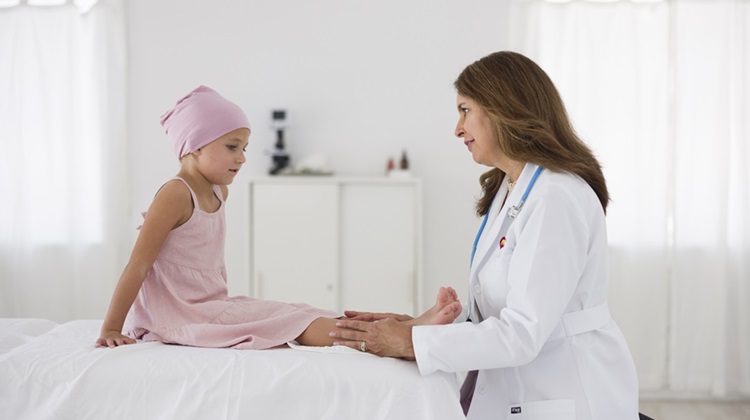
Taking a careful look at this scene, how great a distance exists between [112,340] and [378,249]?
214 cm

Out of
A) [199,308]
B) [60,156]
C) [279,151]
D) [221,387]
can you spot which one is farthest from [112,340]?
[60,156]

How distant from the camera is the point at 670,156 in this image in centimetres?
411

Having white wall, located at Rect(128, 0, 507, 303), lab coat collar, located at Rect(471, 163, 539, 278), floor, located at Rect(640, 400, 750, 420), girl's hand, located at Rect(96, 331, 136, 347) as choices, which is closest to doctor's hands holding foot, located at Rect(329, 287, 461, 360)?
lab coat collar, located at Rect(471, 163, 539, 278)

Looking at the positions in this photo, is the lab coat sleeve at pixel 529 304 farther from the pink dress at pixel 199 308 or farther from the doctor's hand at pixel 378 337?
the pink dress at pixel 199 308

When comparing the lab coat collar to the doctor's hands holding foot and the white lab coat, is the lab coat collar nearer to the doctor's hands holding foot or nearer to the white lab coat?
the white lab coat

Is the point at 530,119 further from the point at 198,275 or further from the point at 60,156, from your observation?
the point at 60,156

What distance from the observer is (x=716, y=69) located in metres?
4.05

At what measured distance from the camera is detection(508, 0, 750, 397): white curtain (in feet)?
13.2

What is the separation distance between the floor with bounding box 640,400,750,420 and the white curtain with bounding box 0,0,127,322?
2.94 meters

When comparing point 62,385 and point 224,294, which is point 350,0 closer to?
point 224,294

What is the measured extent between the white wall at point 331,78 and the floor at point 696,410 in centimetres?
114

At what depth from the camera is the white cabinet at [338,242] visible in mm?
3844

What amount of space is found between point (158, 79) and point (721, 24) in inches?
120

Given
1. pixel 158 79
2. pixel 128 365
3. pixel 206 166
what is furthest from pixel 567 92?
pixel 128 365
